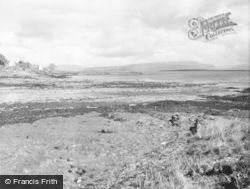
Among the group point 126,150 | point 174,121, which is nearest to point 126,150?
point 126,150

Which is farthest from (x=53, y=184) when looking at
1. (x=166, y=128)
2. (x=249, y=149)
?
(x=166, y=128)

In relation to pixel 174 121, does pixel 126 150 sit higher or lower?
lower

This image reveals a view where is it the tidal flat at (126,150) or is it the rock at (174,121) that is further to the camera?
the rock at (174,121)

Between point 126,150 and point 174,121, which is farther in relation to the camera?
point 174,121

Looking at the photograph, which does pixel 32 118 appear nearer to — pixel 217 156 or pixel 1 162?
pixel 1 162

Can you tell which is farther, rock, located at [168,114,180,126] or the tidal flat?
rock, located at [168,114,180,126]

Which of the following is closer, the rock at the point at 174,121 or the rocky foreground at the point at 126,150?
the rocky foreground at the point at 126,150

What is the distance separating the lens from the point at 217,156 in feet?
35.4

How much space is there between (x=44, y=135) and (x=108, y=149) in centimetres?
402

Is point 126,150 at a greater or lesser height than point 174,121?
lesser

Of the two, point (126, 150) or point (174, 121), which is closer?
point (126, 150)

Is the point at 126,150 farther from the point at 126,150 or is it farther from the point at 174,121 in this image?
the point at 174,121

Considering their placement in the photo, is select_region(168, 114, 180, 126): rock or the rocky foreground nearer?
the rocky foreground

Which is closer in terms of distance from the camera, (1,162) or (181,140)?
(1,162)
